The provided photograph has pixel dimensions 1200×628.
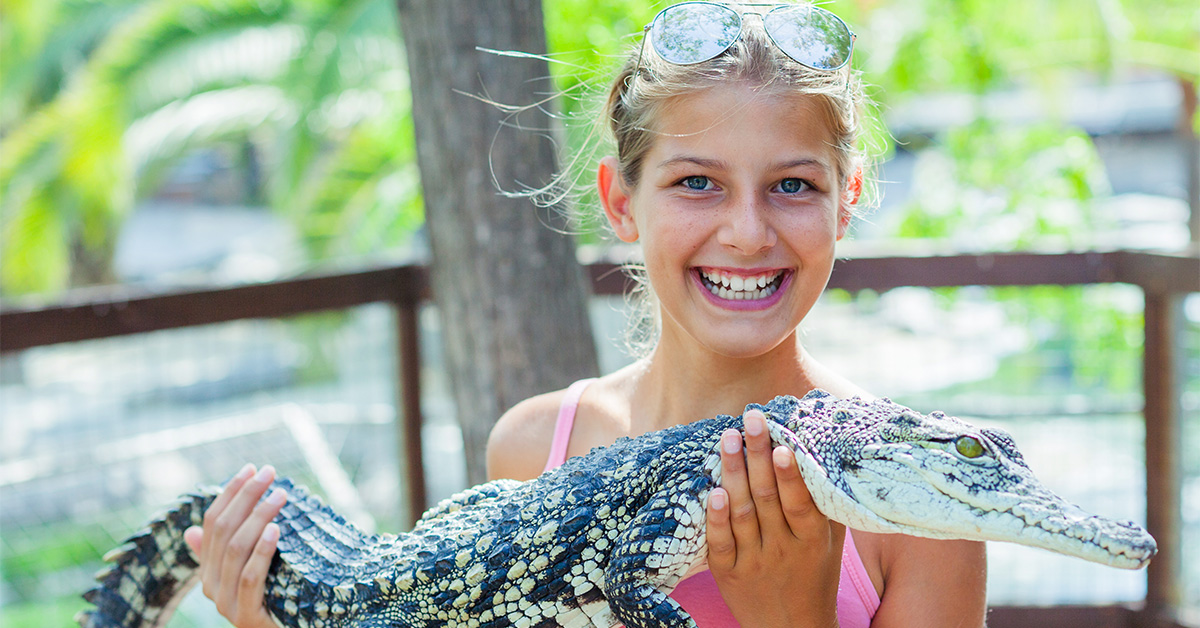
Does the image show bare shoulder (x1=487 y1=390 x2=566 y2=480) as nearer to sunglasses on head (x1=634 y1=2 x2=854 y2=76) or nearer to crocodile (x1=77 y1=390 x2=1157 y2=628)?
crocodile (x1=77 y1=390 x2=1157 y2=628)

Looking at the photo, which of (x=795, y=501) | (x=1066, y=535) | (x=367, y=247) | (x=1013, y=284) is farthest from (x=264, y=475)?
(x=367, y=247)

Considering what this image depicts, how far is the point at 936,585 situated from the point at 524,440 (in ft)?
2.89

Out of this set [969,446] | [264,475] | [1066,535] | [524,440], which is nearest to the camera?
[1066,535]

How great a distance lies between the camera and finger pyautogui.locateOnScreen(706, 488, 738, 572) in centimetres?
135

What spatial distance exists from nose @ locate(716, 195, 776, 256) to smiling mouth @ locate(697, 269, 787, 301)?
0.05m

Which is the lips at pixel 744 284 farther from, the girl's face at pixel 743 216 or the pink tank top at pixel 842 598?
the pink tank top at pixel 842 598

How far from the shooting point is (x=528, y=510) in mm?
1516

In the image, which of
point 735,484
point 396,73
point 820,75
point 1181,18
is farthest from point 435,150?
point 1181,18

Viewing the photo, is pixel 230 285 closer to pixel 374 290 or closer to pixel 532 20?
pixel 374 290

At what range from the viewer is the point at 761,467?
1.33 meters

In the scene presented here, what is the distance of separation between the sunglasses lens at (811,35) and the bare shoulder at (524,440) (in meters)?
0.88

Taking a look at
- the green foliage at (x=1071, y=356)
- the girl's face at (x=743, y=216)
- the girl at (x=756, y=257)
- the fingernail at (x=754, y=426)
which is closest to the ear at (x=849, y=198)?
the girl at (x=756, y=257)

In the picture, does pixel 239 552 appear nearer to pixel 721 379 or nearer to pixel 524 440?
pixel 524 440

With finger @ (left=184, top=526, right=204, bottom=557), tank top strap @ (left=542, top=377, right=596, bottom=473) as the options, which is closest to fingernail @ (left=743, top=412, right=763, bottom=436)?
tank top strap @ (left=542, top=377, right=596, bottom=473)
